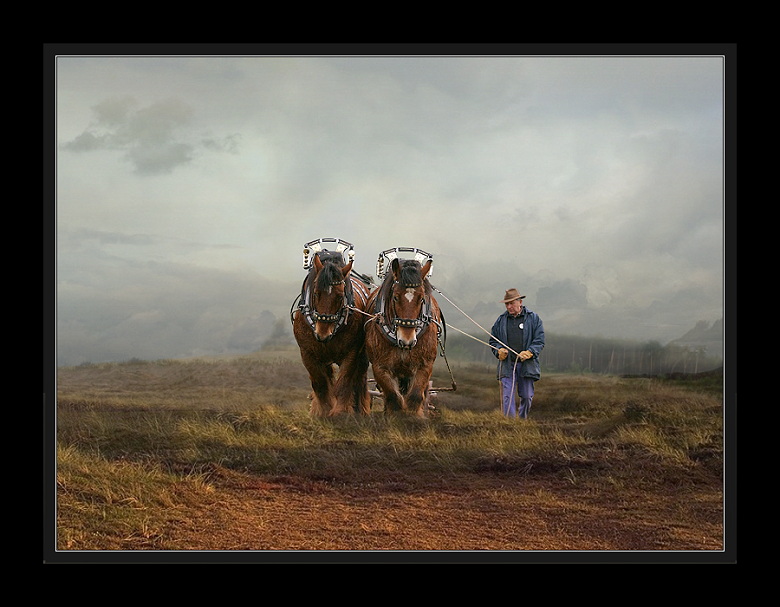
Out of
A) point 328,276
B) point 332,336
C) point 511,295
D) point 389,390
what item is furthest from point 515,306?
point 328,276

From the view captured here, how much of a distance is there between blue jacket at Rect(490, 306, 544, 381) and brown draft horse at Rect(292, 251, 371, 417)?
1957 millimetres

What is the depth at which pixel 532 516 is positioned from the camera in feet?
21.3

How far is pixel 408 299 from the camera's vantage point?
823 centimetres

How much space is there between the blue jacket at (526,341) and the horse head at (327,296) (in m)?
2.19

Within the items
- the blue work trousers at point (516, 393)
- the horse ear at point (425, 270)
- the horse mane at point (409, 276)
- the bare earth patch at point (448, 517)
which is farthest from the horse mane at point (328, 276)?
the blue work trousers at point (516, 393)

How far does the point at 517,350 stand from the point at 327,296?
9.13 ft

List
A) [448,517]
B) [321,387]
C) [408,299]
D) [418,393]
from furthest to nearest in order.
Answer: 1. [321,387]
2. [418,393]
3. [408,299]
4. [448,517]

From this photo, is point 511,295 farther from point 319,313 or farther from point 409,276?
point 319,313

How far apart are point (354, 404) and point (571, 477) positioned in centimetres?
380

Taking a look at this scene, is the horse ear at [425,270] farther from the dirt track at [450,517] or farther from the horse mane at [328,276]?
the dirt track at [450,517]

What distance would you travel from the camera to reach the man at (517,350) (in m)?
9.15

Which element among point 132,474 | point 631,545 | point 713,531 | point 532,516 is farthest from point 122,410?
point 713,531

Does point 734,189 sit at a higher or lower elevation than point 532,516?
higher
